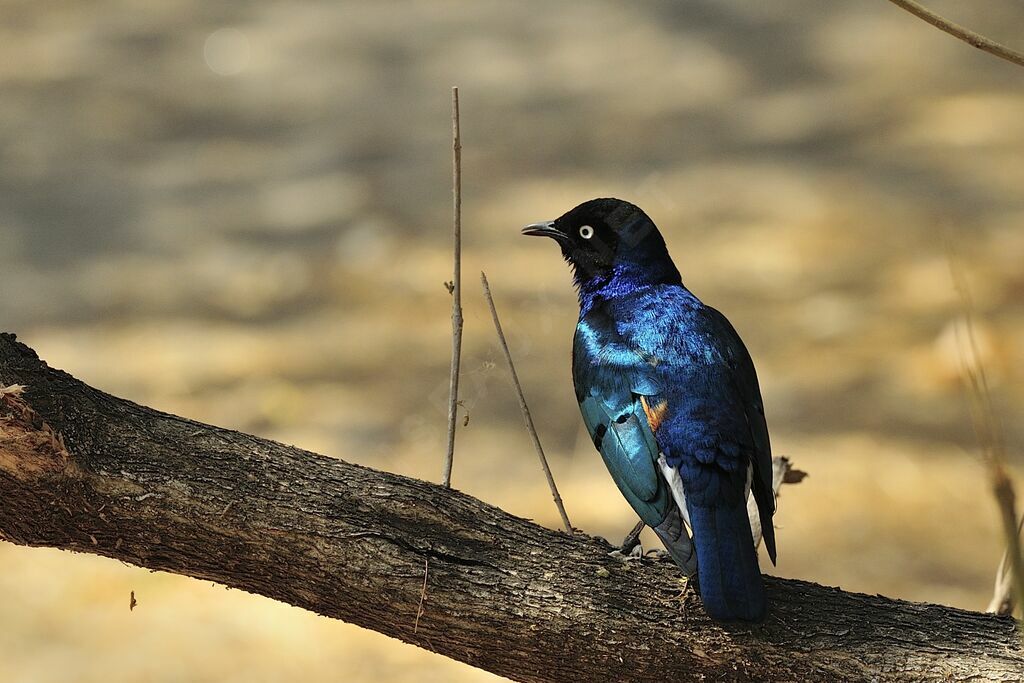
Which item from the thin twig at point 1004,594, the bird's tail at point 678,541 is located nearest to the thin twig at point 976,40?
the bird's tail at point 678,541

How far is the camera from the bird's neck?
2.61 metres

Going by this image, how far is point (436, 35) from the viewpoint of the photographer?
8062mm

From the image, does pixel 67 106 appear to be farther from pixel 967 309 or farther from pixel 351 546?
pixel 967 309

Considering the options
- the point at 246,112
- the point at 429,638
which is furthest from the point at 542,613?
the point at 246,112

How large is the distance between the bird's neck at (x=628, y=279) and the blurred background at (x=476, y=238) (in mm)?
1904

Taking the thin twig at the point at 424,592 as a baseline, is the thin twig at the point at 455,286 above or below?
above

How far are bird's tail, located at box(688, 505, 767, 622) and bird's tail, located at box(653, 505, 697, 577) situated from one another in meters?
0.04

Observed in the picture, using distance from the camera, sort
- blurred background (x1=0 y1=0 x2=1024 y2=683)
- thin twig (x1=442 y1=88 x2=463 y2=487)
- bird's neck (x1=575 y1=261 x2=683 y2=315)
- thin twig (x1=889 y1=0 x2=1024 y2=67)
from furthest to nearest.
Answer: blurred background (x1=0 y1=0 x2=1024 y2=683) → bird's neck (x1=575 y1=261 x2=683 y2=315) → thin twig (x1=442 y1=88 x2=463 y2=487) → thin twig (x1=889 y1=0 x2=1024 y2=67)

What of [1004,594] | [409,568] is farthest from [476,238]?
[409,568]

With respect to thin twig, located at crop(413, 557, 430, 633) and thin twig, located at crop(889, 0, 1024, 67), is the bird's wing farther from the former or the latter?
thin twig, located at crop(889, 0, 1024, 67)

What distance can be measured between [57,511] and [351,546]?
508 millimetres

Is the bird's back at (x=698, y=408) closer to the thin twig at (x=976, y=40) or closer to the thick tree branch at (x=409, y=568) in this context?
the thick tree branch at (x=409, y=568)

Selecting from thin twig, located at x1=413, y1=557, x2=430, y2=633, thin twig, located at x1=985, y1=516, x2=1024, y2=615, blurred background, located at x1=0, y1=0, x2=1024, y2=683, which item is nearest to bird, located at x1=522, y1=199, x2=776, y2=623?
thin twig, located at x1=413, y1=557, x2=430, y2=633

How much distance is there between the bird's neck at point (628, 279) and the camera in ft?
8.56
